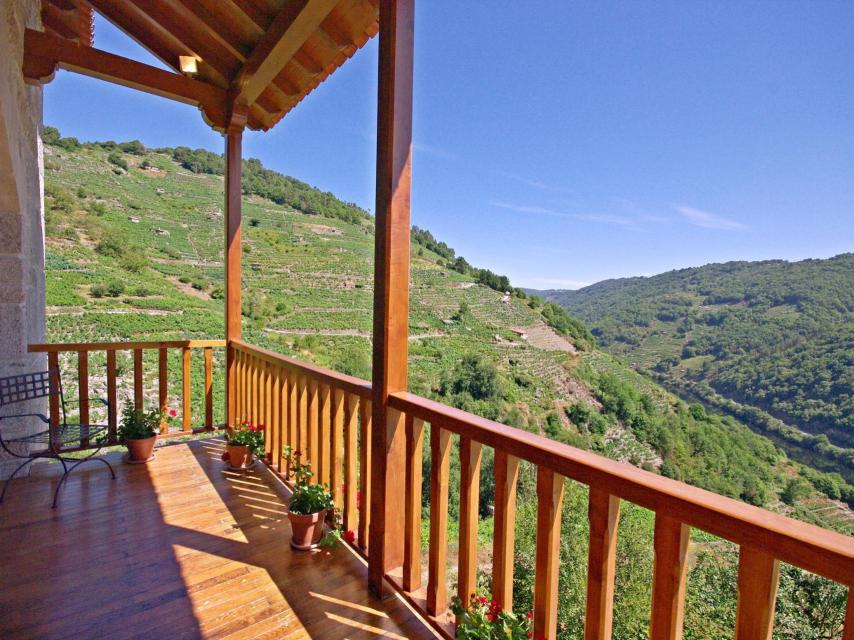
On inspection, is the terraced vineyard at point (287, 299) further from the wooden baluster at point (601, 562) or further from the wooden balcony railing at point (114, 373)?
the wooden baluster at point (601, 562)

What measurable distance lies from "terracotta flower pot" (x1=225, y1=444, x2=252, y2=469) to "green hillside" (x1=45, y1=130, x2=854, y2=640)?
5.07 m

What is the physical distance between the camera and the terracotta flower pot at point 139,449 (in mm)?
3264

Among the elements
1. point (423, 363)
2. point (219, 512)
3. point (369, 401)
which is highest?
point (369, 401)

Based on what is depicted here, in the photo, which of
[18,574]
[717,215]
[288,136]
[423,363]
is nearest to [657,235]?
[717,215]

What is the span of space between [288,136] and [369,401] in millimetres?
15438

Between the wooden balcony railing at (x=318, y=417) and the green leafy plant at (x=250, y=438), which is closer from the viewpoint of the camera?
the wooden balcony railing at (x=318, y=417)

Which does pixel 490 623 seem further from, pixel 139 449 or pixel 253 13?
pixel 253 13

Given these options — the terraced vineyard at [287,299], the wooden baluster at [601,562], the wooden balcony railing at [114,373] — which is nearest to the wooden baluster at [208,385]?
the wooden balcony railing at [114,373]

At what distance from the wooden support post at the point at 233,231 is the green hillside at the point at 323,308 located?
4916 mm

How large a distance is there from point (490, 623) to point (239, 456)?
2403 mm

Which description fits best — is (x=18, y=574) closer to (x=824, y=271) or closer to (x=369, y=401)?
(x=369, y=401)

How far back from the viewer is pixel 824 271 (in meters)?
4.02

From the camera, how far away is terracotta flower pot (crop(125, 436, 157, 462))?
10.7ft

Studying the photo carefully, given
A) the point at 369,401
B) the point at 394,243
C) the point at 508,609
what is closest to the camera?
the point at 508,609
